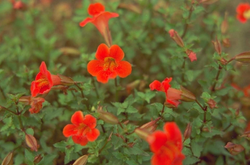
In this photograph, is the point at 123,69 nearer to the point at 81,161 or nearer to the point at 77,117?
the point at 77,117

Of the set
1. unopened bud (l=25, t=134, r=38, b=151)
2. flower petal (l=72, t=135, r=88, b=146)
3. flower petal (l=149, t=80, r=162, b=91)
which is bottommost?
unopened bud (l=25, t=134, r=38, b=151)

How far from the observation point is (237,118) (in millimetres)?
2301

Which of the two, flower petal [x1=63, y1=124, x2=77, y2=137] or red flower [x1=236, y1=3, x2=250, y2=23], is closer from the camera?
flower petal [x1=63, y1=124, x2=77, y2=137]

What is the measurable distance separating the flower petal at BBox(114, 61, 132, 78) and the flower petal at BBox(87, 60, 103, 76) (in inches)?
5.4

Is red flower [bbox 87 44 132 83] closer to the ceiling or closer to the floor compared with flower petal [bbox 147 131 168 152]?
closer to the ceiling

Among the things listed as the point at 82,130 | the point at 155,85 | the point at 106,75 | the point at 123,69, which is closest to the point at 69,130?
the point at 82,130

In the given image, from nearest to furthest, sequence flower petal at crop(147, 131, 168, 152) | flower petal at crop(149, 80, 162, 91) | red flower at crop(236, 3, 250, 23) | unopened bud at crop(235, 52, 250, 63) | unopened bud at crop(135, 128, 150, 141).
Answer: flower petal at crop(147, 131, 168, 152) < unopened bud at crop(135, 128, 150, 141) < flower petal at crop(149, 80, 162, 91) < unopened bud at crop(235, 52, 250, 63) < red flower at crop(236, 3, 250, 23)

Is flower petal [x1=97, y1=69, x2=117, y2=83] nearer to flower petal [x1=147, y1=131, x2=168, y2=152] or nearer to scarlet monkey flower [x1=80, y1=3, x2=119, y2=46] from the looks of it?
scarlet monkey flower [x1=80, y1=3, x2=119, y2=46]

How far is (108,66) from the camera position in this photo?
83.4 inches

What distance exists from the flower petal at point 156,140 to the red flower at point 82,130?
1.66 feet

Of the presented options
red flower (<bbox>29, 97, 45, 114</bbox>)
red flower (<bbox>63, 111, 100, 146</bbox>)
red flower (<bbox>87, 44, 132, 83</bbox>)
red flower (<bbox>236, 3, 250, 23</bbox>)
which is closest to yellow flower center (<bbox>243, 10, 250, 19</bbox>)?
red flower (<bbox>236, 3, 250, 23</bbox>)

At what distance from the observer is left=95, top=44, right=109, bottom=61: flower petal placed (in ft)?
6.51

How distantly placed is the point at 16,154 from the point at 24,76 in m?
0.76

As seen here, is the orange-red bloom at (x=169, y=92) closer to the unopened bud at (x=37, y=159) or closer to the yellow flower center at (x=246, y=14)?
the unopened bud at (x=37, y=159)
